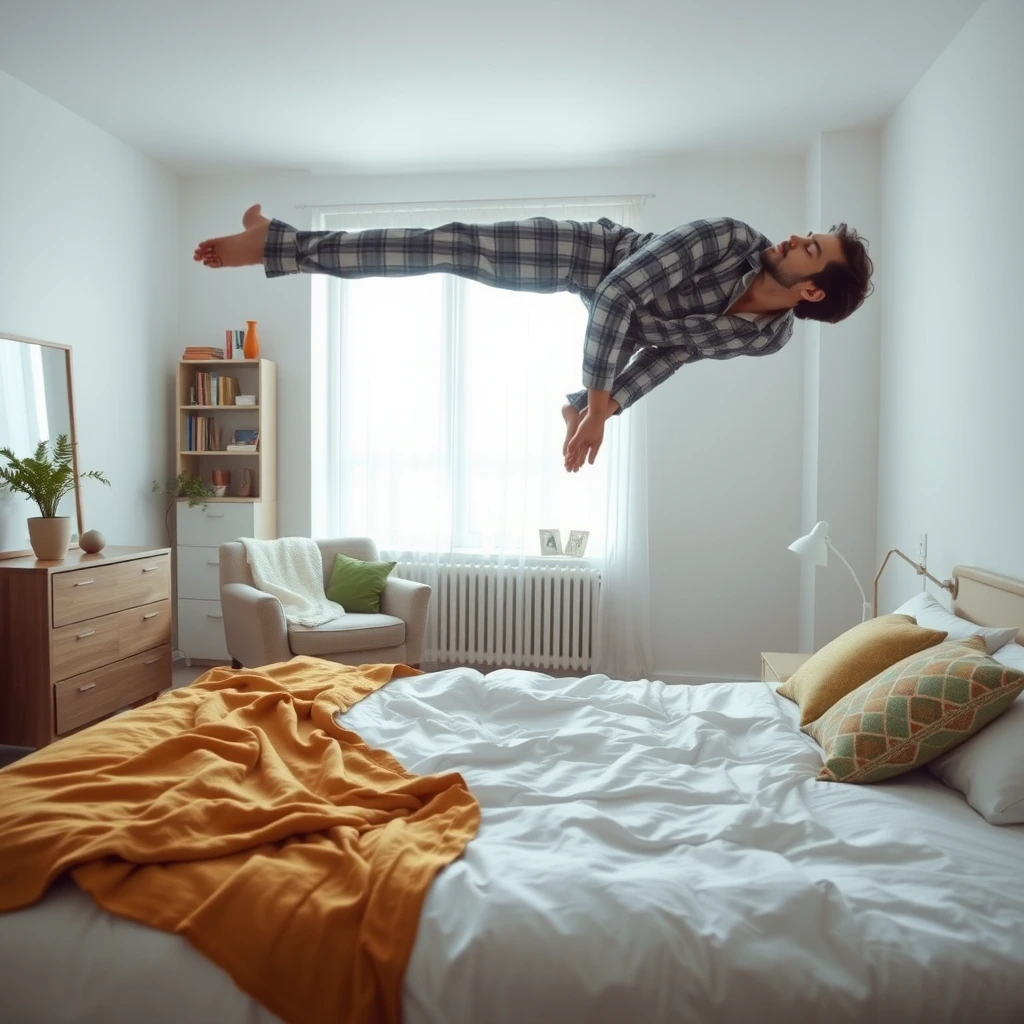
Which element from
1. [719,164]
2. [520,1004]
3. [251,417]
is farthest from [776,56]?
[520,1004]

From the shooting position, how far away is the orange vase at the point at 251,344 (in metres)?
4.73

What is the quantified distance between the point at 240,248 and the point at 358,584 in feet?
7.85

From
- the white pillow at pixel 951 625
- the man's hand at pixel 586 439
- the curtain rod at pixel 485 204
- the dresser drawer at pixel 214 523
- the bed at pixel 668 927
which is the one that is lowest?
the bed at pixel 668 927

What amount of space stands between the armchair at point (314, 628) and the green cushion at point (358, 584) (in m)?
0.05

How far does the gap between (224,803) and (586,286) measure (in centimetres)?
152

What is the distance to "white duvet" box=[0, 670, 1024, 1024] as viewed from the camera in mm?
1180

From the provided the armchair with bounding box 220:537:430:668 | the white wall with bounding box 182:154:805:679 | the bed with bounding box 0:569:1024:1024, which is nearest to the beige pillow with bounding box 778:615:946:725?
the bed with bounding box 0:569:1024:1024

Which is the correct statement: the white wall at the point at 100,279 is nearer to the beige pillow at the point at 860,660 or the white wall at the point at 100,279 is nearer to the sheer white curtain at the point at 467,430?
the sheer white curtain at the point at 467,430

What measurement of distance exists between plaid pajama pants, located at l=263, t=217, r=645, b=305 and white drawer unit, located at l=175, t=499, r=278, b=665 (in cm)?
272

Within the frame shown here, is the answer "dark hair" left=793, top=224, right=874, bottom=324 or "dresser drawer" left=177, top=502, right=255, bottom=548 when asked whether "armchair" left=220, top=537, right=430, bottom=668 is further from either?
"dark hair" left=793, top=224, right=874, bottom=324

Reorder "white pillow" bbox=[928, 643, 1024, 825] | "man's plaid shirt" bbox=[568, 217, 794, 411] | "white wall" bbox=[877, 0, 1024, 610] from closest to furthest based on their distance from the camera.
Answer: "white pillow" bbox=[928, 643, 1024, 825]
"man's plaid shirt" bbox=[568, 217, 794, 411]
"white wall" bbox=[877, 0, 1024, 610]

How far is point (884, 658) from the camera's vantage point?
220cm

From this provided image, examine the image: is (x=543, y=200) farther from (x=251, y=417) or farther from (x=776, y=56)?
(x=251, y=417)

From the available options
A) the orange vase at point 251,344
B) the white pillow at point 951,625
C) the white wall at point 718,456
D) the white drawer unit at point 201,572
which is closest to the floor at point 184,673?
the white drawer unit at point 201,572
